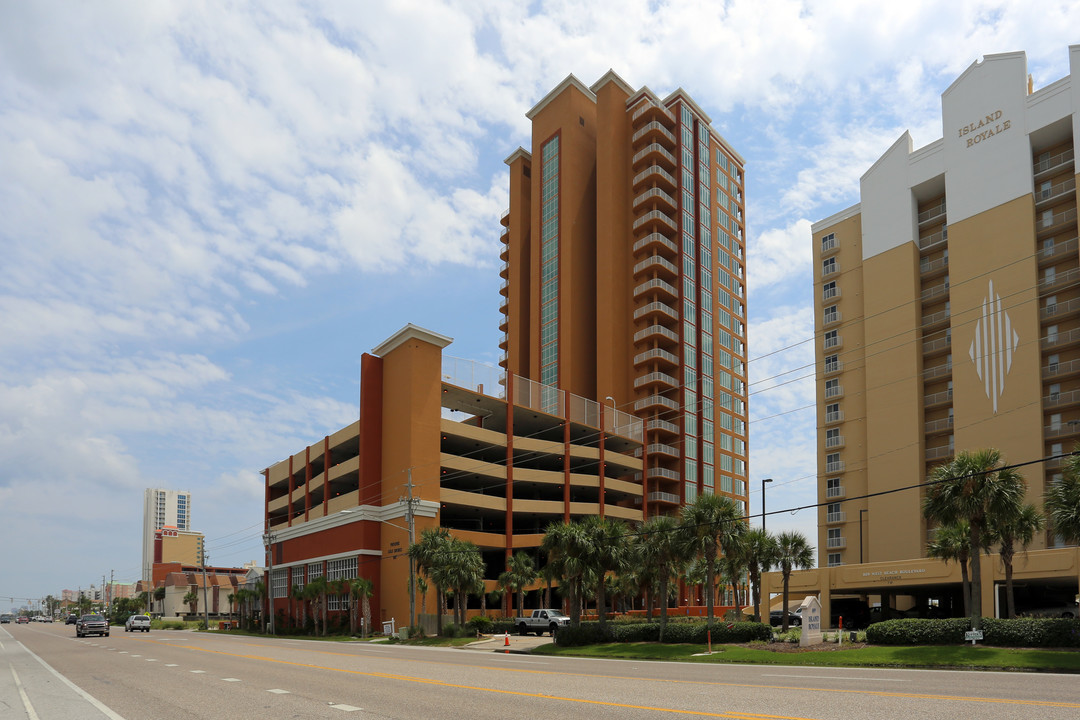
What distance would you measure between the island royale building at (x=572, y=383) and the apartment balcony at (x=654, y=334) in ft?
0.95

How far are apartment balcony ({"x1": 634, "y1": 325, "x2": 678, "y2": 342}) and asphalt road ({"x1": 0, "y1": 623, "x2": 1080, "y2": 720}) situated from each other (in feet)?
241

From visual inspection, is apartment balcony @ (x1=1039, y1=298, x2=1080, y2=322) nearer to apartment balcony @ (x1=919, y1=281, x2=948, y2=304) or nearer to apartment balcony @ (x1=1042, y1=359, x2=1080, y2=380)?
apartment balcony @ (x1=1042, y1=359, x2=1080, y2=380)

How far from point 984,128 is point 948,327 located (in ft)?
58.6

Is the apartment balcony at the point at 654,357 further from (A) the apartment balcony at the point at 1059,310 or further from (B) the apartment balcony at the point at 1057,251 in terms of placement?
(B) the apartment balcony at the point at 1057,251

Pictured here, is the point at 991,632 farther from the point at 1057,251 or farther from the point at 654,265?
the point at 654,265

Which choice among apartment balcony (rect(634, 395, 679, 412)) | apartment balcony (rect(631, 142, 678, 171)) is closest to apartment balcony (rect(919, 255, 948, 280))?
apartment balcony (rect(634, 395, 679, 412))

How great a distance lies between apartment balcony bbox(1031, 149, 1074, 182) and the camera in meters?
70.8

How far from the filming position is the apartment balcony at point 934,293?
78.8 m

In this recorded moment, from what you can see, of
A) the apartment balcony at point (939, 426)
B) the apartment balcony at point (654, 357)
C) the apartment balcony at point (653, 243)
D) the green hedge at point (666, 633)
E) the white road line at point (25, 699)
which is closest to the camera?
the white road line at point (25, 699)

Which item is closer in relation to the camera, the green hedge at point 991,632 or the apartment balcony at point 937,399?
the green hedge at point 991,632

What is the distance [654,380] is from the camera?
99875 mm

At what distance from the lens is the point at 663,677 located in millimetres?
23609

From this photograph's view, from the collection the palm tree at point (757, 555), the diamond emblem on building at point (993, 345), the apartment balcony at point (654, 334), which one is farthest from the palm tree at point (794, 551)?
the apartment balcony at point (654, 334)

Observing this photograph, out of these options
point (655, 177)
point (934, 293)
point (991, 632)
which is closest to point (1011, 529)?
point (991, 632)
